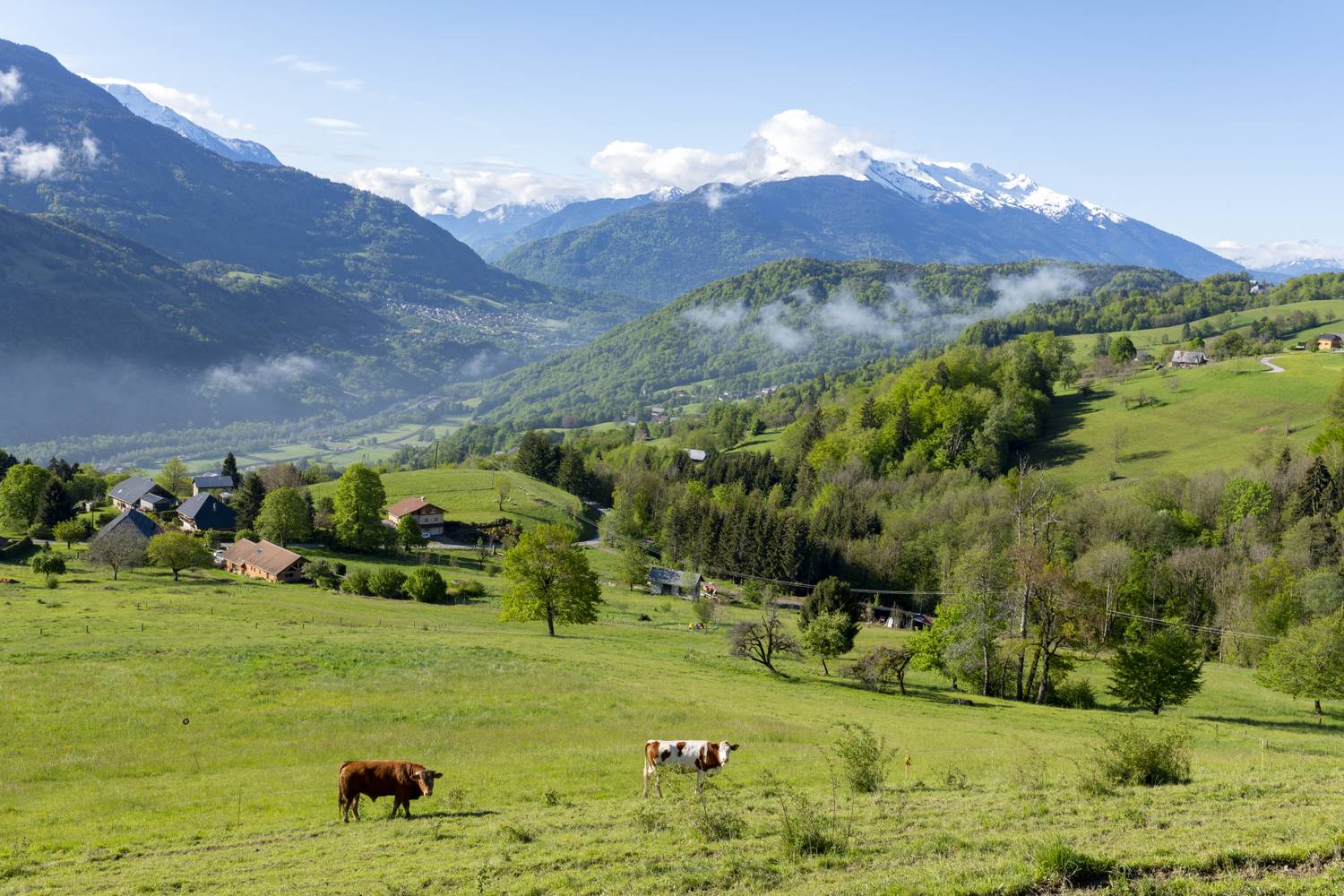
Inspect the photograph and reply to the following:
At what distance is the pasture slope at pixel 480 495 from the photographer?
122875 millimetres

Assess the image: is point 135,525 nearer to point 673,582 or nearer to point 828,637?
point 673,582

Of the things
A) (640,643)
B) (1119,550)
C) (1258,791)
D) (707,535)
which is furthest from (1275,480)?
(1258,791)

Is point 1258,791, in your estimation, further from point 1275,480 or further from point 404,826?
point 1275,480

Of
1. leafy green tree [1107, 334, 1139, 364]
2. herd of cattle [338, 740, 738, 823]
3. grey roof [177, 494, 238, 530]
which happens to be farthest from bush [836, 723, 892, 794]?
leafy green tree [1107, 334, 1139, 364]

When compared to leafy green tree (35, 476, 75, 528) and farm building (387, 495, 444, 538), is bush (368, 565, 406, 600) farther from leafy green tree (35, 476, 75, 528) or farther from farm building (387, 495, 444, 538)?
leafy green tree (35, 476, 75, 528)

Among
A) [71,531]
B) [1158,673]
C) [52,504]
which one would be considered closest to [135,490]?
[52,504]

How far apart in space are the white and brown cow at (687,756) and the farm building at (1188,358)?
605 ft

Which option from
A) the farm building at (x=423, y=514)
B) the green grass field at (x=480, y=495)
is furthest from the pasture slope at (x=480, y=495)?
the farm building at (x=423, y=514)

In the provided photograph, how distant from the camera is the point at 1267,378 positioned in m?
142

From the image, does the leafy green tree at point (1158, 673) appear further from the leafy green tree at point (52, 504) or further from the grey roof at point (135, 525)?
the leafy green tree at point (52, 504)

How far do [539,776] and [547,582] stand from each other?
120 ft

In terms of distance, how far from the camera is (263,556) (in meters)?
87.1

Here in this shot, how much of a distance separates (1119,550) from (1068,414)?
2921 inches

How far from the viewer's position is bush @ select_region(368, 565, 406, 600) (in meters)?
76.0
